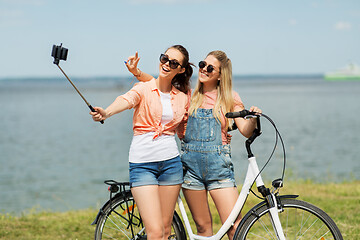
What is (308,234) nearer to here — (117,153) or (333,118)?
(117,153)

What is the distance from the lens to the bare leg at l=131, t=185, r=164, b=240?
3.61 meters

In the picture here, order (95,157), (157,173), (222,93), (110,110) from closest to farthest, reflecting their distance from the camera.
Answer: (110,110), (157,173), (222,93), (95,157)

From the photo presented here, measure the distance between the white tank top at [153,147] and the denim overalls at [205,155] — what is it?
0.20 meters


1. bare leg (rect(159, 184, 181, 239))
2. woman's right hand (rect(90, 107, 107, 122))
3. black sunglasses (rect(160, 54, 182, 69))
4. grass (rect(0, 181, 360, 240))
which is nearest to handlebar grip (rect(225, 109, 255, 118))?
black sunglasses (rect(160, 54, 182, 69))

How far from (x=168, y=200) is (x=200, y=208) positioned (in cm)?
33

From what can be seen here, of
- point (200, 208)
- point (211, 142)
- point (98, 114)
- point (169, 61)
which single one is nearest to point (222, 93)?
point (211, 142)

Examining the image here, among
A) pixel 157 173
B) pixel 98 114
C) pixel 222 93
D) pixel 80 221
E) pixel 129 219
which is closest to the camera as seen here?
pixel 98 114

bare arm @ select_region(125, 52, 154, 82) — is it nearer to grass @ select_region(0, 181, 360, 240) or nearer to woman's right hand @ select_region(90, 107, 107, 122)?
woman's right hand @ select_region(90, 107, 107, 122)

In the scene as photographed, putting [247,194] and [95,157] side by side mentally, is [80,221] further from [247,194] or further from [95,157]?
[95,157]

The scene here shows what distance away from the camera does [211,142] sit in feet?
12.6

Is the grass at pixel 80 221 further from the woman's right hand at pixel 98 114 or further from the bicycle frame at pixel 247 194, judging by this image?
the woman's right hand at pixel 98 114

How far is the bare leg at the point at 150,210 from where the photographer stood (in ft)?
11.8

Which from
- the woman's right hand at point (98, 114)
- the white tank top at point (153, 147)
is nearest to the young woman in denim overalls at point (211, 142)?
the white tank top at point (153, 147)

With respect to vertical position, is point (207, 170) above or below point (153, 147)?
below
